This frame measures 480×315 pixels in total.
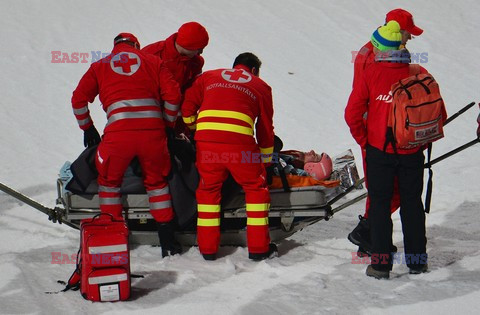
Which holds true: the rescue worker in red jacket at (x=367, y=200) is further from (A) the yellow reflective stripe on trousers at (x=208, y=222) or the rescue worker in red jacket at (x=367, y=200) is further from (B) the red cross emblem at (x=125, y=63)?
(B) the red cross emblem at (x=125, y=63)

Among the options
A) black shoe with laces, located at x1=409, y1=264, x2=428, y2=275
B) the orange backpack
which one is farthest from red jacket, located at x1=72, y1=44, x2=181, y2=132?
black shoe with laces, located at x1=409, y1=264, x2=428, y2=275

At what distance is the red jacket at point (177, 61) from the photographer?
624 cm

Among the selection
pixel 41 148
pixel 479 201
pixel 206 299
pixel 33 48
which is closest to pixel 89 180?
pixel 206 299

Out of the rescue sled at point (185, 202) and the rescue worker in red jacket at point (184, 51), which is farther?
the rescue worker in red jacket at point (184, 51)

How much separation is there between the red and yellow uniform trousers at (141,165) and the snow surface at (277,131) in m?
0.42

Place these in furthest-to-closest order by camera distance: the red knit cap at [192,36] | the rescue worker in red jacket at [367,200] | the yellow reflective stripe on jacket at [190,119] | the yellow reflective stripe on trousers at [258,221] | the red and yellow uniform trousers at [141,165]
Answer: the red knit cap at [192,36] < the yellow reflective stripe on jacket at [190,119] < the rescue worker in red jacket at [367,200] < the yellow reflective stripe on trousers at [258,221] < the red and yellow uniform trousers at [141,165]

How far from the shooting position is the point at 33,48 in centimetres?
1036

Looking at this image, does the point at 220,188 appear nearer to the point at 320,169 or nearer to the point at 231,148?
the point at 231,148

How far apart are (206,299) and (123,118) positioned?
4.78 feet

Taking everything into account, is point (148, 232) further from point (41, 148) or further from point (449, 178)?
point (449, 178)

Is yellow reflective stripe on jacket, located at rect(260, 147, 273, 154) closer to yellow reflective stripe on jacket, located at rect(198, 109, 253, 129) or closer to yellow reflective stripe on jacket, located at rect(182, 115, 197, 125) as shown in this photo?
yellow reflective stripe on jacket, located at rect(198, 109, 253, 129)

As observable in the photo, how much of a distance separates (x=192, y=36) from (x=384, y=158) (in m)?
1.80

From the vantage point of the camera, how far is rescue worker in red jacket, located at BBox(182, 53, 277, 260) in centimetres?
558

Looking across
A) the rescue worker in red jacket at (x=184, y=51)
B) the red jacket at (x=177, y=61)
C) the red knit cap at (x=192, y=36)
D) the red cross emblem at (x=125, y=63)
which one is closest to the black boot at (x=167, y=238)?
the rescue worker in red jacket at (x=184, y=51)
